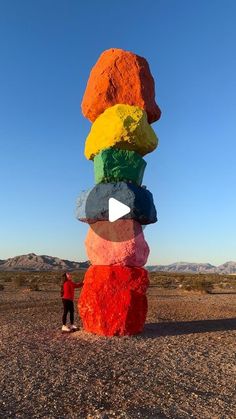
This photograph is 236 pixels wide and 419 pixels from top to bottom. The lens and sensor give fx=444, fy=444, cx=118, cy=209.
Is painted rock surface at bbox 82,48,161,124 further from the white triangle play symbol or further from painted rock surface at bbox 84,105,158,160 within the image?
the white triangle play symbol

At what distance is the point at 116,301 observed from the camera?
407 inches

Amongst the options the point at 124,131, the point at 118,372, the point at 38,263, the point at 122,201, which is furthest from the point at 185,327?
the point at 38,263

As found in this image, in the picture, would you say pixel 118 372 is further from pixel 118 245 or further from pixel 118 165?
pixel 118 165

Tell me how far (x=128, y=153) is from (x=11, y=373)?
19.7 feet

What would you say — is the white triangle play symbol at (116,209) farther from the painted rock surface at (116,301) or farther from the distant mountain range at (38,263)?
the distant mountain range at (38,263)

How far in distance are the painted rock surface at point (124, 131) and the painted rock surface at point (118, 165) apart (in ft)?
0.73

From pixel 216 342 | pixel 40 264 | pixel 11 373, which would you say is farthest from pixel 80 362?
pixel 40 264

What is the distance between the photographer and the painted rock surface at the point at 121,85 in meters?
11.5

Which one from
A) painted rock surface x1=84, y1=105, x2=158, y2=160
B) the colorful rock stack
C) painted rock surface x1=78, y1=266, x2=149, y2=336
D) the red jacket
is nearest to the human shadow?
painted rock surface x1=78, y1=266, x2=149, y2=336

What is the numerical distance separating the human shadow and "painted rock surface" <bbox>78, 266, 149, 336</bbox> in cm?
66

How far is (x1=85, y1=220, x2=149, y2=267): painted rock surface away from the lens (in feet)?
34.9

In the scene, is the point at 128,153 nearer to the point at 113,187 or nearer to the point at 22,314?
the point at 113,187

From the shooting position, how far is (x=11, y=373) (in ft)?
23.1

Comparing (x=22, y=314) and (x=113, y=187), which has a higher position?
(x=113, y=187)
